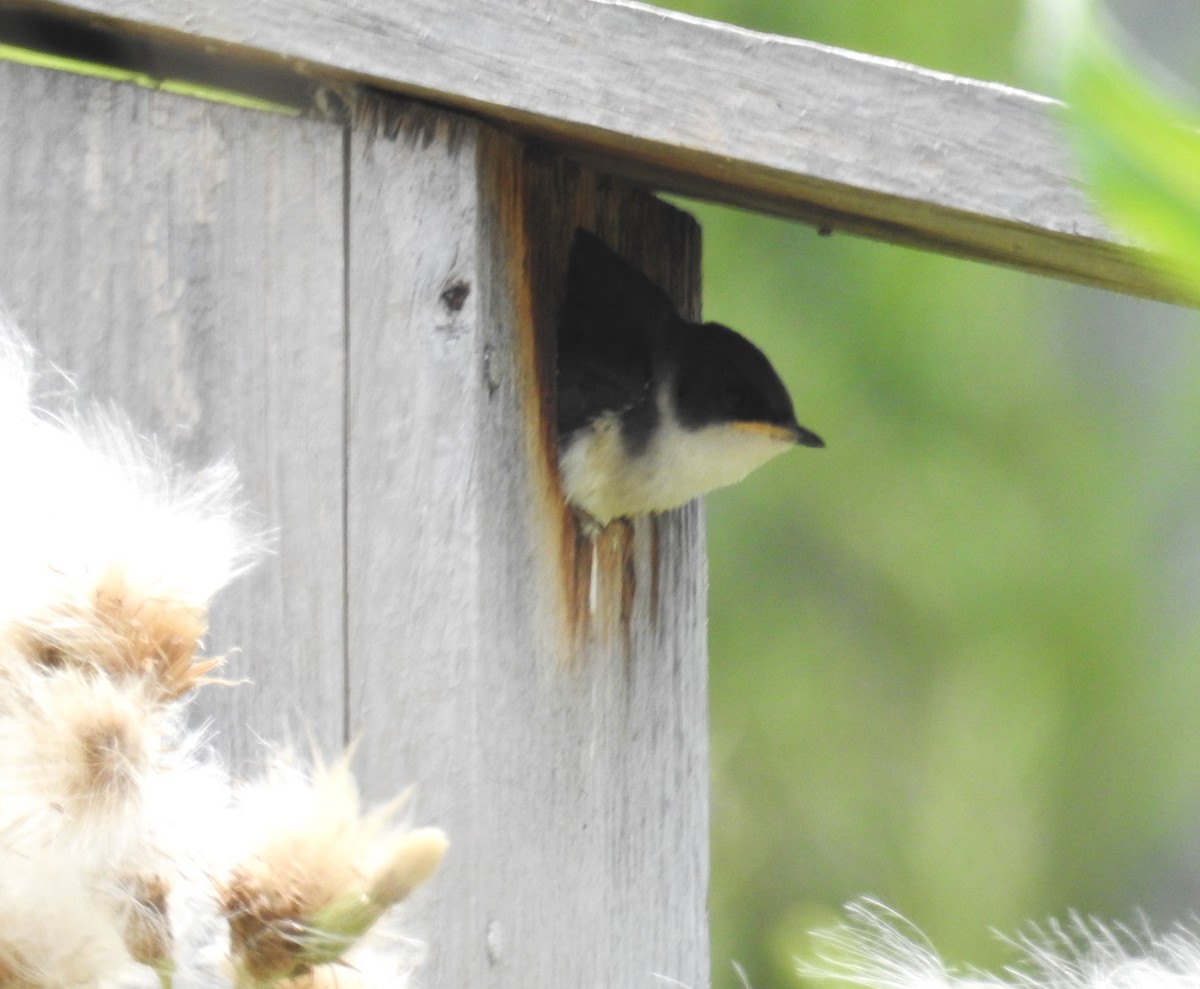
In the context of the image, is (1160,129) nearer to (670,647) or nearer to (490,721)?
A: (490,721)

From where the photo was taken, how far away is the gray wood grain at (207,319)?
1.54 meters

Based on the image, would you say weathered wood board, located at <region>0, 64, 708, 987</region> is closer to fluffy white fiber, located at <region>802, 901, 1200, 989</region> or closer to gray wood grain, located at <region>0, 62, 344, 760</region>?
gray wood grain, located at <region>0, 62, 344, 760</region>

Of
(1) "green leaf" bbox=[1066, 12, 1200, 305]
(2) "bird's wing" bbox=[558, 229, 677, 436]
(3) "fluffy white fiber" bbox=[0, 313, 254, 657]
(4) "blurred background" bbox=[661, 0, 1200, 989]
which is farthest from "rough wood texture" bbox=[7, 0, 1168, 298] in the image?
(4) "blurred background" bbox=[661, 0, 1200, 989]

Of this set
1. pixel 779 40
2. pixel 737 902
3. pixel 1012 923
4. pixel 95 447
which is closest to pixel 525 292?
pixel 779 40

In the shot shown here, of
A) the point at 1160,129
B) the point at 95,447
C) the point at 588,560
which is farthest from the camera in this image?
the point at 588,560

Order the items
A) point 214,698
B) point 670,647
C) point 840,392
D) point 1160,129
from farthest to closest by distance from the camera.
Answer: point 840,392 < point 670,647 < point 214,698 < point 1160,129

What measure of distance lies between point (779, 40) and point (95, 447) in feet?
2.48

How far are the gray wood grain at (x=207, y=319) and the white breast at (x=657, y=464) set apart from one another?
1.32 feet

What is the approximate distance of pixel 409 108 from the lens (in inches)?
62.6

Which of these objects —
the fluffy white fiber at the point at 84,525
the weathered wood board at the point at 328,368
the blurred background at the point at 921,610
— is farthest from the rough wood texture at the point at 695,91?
the blurred background at the point at 921,610

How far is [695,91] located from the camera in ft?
5.15

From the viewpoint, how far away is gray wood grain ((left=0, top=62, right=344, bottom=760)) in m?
1.54

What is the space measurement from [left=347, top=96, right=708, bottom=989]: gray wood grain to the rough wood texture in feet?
0.26

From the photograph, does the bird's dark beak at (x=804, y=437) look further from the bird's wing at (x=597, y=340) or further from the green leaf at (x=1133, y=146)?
the green leaf at (x=1133, y=146)
